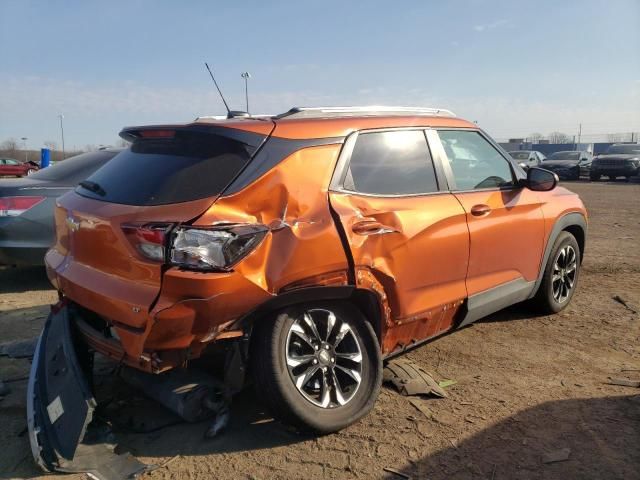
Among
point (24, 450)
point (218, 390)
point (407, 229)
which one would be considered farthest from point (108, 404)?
point (407, 229)

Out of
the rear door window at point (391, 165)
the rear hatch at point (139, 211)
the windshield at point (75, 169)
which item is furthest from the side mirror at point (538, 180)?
the windshield at point (75, 169)

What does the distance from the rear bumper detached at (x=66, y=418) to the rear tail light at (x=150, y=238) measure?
2.57 ft

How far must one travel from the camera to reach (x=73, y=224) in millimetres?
3074

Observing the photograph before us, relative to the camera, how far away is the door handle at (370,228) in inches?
119

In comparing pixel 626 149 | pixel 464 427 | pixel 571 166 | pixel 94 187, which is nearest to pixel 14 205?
pixel 94 187

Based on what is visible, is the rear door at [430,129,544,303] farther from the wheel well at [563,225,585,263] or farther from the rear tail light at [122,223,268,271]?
the rear tail light at [122,223,268,271]

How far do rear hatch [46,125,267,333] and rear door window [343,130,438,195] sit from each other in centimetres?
64

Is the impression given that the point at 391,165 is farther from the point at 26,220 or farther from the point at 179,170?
the point at 26,220

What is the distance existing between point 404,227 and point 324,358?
91 cm

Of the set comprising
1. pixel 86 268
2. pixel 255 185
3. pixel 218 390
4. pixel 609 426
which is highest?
pixel 255 185

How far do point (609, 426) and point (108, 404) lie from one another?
2.89 m

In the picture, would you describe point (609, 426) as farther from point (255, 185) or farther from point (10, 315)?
point (10, 315)

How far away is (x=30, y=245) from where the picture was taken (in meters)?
5.46

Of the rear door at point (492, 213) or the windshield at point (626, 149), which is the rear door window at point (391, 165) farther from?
the windshield at point (626, 149)
